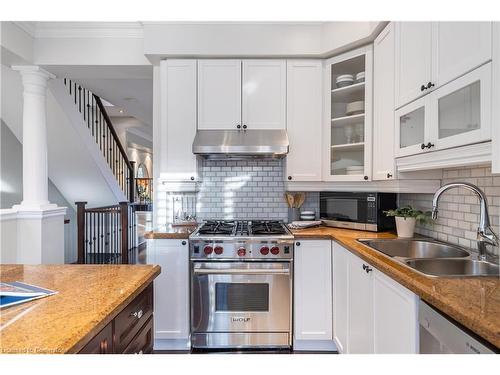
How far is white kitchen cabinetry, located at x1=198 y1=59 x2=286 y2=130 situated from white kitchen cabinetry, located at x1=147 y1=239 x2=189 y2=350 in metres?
1.12

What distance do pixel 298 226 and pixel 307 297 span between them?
60 cm

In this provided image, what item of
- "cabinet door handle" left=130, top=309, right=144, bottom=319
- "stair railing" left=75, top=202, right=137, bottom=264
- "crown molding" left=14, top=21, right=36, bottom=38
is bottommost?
"stair railing" left=75, top=202, right=137, bottom=264

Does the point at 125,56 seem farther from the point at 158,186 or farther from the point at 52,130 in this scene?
the point at 52,130

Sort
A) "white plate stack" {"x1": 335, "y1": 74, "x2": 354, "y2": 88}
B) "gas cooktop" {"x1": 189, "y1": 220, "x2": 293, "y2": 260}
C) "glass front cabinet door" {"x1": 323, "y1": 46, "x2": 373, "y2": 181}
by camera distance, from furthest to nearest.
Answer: "white plate stack" {"x1": 335, "y1": 74, "x2": 354, "y2": 88} < "glass front cabinet door" {"x1": 323, "y1": 46, "x2": 373, "y2": 181} < "gas cooktop" {"x1": 189, "y1": 220, "x2": 293, "y2": 260}

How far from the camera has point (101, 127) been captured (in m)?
5.19

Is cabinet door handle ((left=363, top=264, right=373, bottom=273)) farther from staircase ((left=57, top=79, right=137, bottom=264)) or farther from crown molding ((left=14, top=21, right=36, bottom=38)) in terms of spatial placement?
staircase ((left=57, top=79, right=137, bottom=264))

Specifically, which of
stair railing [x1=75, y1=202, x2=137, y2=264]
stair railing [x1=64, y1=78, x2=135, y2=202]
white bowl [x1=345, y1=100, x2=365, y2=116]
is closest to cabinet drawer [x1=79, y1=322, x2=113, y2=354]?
white bowl [x1=345, y1=100, x2=365, y2=116]

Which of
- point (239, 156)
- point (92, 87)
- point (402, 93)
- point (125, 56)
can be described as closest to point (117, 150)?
point (92, 87)

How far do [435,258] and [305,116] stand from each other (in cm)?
166

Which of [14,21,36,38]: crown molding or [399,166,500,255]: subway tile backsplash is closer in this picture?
[399,166,500,255]: subway tile backsplash

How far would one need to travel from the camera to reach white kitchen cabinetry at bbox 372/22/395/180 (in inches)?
86.3

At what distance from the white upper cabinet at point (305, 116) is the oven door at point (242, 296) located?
2.99ft

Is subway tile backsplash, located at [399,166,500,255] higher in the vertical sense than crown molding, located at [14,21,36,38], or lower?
lower

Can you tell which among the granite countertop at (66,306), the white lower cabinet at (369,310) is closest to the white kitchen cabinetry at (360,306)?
the white lower cabinet at (369,310)
